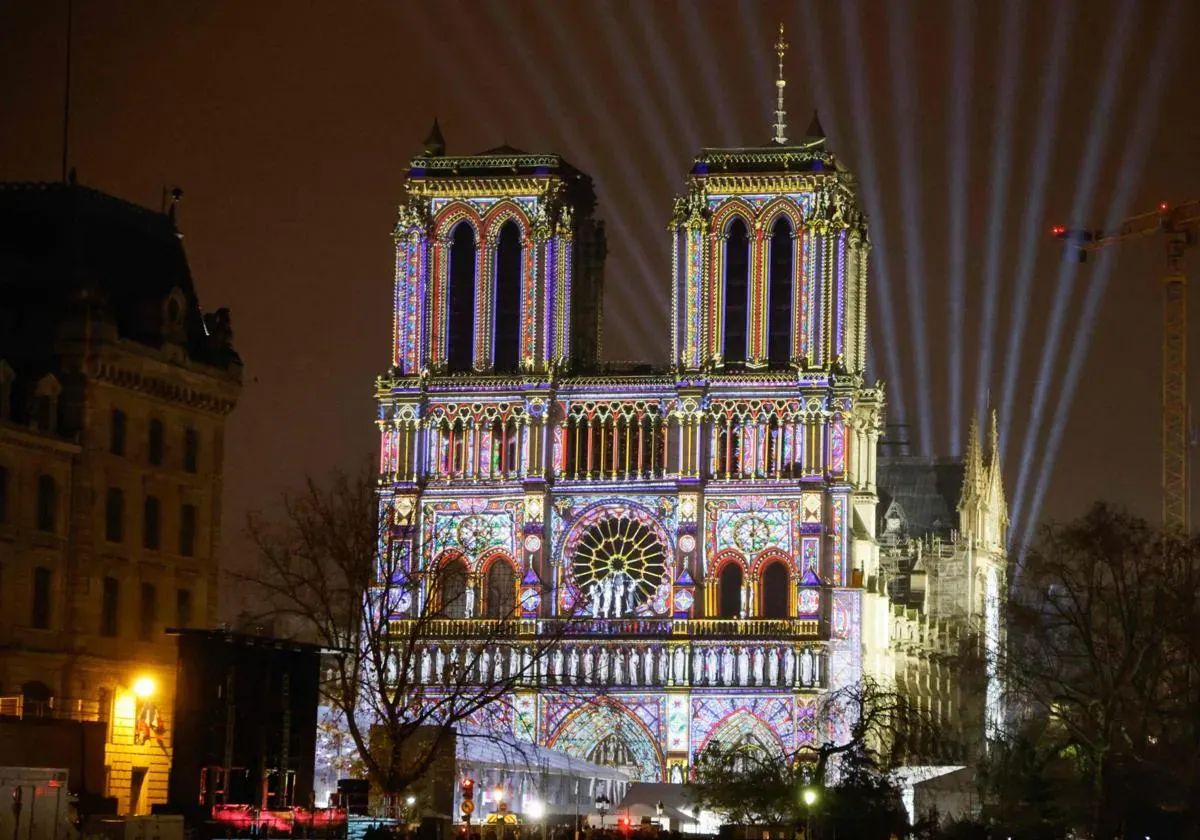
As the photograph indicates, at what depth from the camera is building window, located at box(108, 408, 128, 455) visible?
96.7 m

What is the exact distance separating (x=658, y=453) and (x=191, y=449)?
134ft

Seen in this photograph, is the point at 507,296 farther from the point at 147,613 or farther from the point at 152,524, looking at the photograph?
the point at 147,613

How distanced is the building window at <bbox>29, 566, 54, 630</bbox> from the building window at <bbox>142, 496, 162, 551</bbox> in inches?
A: 216

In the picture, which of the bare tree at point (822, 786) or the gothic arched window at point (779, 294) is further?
the gothic arched window at point (779, 294)

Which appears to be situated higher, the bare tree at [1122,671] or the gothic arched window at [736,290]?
the gothic arched window at [736,290]

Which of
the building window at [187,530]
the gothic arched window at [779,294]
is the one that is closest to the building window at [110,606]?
the building window at [187,530]

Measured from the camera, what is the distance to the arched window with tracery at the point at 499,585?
455 ft

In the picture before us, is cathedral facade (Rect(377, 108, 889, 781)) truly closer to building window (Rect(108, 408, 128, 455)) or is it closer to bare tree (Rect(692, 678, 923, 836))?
bare tree (Rect(692, 678, 923, 836))

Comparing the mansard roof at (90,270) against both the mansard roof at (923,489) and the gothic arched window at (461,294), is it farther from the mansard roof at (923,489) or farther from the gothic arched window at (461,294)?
the mansard roof at (923,489)

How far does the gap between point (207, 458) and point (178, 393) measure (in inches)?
107

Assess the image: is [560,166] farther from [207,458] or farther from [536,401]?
[207,458]

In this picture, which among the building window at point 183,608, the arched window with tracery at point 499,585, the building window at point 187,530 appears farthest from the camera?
the arched window with tracery at point 499,585

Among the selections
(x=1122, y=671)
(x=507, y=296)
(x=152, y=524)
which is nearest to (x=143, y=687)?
(x=152, y=524)

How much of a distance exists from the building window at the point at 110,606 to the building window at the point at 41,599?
7.78ft
